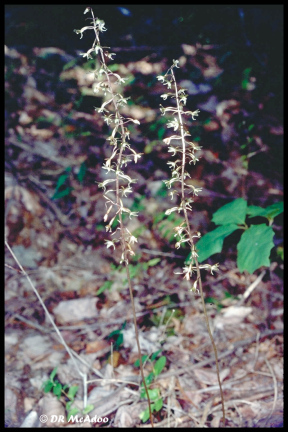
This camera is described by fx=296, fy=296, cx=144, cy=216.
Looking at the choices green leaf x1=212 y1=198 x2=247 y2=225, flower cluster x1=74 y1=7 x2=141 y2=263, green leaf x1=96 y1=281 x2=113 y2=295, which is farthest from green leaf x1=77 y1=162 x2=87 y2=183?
flower cluster x1=74 y1=7 x2=141 y2=263

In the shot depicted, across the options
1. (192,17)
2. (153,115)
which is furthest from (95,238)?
(192,17)

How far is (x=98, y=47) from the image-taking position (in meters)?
1.27

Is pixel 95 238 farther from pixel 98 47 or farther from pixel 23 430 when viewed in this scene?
pixel 98 47

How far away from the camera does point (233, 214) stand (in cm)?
249

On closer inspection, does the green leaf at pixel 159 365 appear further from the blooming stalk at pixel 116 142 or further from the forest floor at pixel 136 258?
the blooming stalk at pixel 116 142

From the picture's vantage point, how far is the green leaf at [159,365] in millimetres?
2207

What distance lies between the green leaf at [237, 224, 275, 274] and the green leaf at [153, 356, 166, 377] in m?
0.92

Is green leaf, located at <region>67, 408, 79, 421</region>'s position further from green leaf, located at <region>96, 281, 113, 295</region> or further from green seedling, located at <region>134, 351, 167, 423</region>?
green leaf, located at <region>96, 281, 113, 295</region>

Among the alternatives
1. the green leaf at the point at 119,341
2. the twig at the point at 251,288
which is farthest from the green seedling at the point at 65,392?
the twig at the point at 251,288

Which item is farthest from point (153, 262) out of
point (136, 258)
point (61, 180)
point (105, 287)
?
point (61, 180)

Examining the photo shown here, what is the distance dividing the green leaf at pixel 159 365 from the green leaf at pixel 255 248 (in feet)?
3.01

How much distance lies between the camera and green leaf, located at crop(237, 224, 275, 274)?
2107 mm

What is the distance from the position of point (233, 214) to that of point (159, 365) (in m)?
1.33

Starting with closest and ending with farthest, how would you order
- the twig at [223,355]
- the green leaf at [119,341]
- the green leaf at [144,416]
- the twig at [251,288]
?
the green leaf at [144,416] → the twig at [223,355] → the green leaf at [119,341] → the twig at [251,288]
